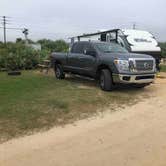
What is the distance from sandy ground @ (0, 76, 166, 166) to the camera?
4.96 m

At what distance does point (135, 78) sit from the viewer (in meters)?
10.8

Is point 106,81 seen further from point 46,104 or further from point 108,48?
point 46,104

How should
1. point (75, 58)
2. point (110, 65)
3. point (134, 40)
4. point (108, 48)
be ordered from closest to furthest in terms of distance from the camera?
1. point (110, 65)
2. point (108, 48)
3. point (75, 58)
4. point (134, 40)

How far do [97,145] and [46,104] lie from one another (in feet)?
10.4

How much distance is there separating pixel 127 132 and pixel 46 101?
3.13m

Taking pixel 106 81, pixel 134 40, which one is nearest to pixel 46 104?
pixel 106 81

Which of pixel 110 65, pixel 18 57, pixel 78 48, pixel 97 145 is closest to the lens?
pixel 97 145

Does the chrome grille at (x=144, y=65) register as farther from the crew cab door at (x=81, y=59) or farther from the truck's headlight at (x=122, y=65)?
the crew cab door at (x=81, y=59)

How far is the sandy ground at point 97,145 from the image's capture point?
496 centimetres

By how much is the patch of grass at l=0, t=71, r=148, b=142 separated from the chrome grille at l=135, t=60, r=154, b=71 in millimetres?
833

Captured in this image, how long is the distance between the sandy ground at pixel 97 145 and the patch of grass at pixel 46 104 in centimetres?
49

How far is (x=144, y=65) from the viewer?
11.1 meters

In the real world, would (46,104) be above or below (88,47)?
below

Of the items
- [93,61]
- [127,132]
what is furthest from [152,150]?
[93,61]
